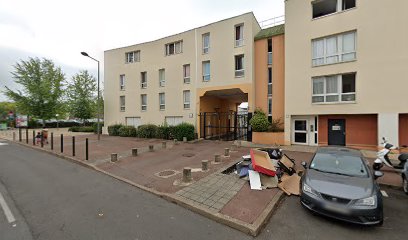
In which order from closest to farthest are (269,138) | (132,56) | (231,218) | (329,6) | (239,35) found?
(231,218) < (329,6) < (269,138) < (239,35) < (132,56)

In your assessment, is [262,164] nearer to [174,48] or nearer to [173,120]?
[173,120]

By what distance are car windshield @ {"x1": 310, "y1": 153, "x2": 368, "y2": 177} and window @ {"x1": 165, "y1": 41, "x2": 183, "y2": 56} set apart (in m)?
16.9

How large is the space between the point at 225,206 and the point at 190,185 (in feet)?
5.31

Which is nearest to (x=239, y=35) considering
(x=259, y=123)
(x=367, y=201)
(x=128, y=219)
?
(x=259, y=123)

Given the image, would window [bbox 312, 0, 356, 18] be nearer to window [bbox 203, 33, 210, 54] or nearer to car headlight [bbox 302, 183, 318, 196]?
window [bbox 203, 33, 210, 54]

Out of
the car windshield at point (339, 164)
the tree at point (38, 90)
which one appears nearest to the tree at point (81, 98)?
the tree at point (38, 90)

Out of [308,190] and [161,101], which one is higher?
[161,101]

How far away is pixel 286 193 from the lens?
536 centimetres

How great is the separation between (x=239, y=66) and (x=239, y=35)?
8.88 ft

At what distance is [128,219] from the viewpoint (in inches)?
159

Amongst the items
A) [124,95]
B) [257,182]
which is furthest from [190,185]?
[124,95]

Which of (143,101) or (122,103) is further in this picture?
(122,103)

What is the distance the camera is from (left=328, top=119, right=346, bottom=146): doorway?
12328 mm

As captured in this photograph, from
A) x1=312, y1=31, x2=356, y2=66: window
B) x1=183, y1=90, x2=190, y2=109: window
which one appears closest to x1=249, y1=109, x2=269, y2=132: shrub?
x1=312, y1=31, x2=356, y2=66: window
